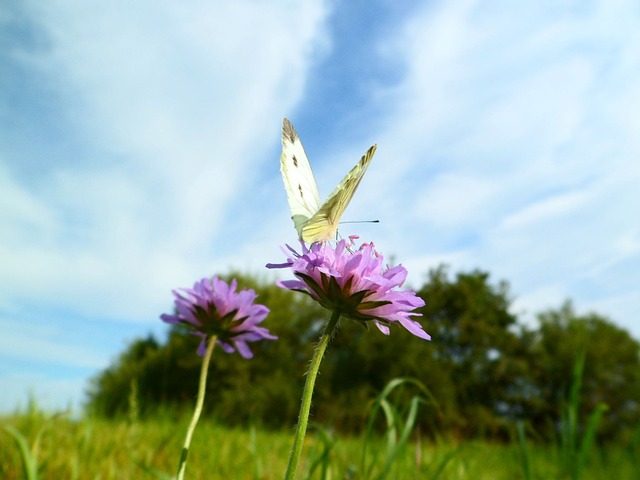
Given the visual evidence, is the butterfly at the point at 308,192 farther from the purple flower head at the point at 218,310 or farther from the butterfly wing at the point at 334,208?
the purple flower head at the point at 218,310

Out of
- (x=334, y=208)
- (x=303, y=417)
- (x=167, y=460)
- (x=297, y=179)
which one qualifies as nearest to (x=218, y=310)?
(x=334, y=208)

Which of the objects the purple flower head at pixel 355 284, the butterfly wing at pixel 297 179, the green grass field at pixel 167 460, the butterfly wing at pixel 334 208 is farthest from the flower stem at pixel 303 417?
the green grass field at pixel 167 460

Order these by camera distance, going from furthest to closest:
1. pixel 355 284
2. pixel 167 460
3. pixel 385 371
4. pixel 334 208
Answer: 1. pixel 385 371
2. pixel 167 460
3. pixel 334 208
4. pixel 355 284

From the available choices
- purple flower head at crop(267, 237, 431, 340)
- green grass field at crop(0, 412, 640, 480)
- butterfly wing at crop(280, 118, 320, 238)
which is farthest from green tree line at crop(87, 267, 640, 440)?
purple flower head at crop(267, 237, 431, 340)

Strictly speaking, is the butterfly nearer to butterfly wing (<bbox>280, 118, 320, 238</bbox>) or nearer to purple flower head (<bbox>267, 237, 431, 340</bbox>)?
butterfly wing (<bbox>280, 118, 320, 238</bbox>)

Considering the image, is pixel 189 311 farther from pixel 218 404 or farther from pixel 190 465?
pixel 218 404

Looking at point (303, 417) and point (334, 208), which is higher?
point (334, 208)

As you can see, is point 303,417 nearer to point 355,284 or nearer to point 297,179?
point 355,284
